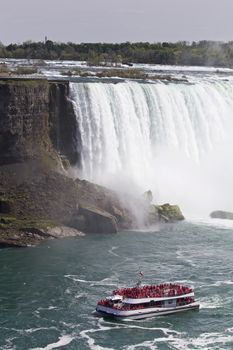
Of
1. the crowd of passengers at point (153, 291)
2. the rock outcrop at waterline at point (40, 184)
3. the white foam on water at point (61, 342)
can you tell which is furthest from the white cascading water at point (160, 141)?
the white foam on water at point (61, 342)

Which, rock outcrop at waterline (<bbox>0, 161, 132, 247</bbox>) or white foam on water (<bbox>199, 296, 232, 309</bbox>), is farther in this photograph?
rock outcrop at waterline (<bbox>0, 161, 132, 247</bbox>)

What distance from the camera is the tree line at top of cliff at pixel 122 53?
135 meters

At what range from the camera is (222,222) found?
206 ft

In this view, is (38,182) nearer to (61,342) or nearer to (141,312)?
(141,312)

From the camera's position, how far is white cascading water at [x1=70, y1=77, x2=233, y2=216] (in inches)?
2680

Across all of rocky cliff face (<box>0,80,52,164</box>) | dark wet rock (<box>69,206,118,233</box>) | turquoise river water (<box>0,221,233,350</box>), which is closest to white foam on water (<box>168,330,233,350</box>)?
turquoise river water (<box>0,221,233,350</box>)

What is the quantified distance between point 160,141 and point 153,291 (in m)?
30.8

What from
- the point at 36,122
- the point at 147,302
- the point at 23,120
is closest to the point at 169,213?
the point at 36,122

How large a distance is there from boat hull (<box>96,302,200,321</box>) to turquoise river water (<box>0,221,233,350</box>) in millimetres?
340

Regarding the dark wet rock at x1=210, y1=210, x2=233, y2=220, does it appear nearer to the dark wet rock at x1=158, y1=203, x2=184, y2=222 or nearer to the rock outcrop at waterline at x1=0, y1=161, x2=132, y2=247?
the dark wet rock at x1=158, y1=203, x2=184, y2=222

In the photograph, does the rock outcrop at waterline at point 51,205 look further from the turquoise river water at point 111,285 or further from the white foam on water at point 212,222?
the white foam on water at point 212,222

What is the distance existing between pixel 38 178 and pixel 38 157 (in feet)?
7.26

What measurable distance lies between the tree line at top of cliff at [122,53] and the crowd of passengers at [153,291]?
8253cm

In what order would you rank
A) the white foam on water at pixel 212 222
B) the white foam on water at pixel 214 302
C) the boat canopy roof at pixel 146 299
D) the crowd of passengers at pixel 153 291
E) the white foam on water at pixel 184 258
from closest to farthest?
the boat canopy roof at pixel 146 299 → the crowd of passengers at pixel 153 291 → the white foam on water at pixel 214 302 → the white foam on water at pixel 184 258 → the white foam on water at pixel 212 222
